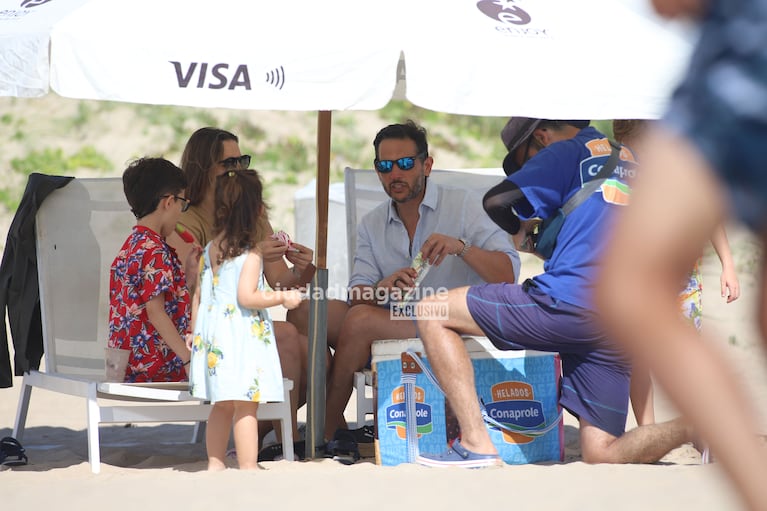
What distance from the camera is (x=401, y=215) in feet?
17.1

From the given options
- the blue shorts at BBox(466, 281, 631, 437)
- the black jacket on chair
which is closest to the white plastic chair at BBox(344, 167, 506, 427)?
the black jacket on chair

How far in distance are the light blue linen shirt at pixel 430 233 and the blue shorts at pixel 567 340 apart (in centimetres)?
83

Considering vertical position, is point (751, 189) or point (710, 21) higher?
point (710, 21)

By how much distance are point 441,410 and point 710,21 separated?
3.23 m

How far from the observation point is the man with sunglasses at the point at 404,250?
4.73m

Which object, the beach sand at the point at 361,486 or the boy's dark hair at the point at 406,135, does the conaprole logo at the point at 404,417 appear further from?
the boy's dark hair at the point at 406,135

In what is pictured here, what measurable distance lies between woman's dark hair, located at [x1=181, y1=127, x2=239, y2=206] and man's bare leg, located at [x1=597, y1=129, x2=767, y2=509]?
373 centimetres

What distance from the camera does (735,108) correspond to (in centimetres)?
126

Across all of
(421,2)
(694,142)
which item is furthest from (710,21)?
(421,2)

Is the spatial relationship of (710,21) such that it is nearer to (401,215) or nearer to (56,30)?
(56,30)

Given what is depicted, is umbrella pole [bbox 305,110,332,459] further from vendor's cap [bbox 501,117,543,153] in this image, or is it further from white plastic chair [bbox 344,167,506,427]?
white plastic chair [bbox 344,167,506,427]

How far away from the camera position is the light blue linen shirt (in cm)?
503

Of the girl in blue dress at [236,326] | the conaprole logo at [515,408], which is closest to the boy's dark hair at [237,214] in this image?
the girl in blue dress at [236,326]

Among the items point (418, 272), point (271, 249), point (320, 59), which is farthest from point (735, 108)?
point (418, 272)
